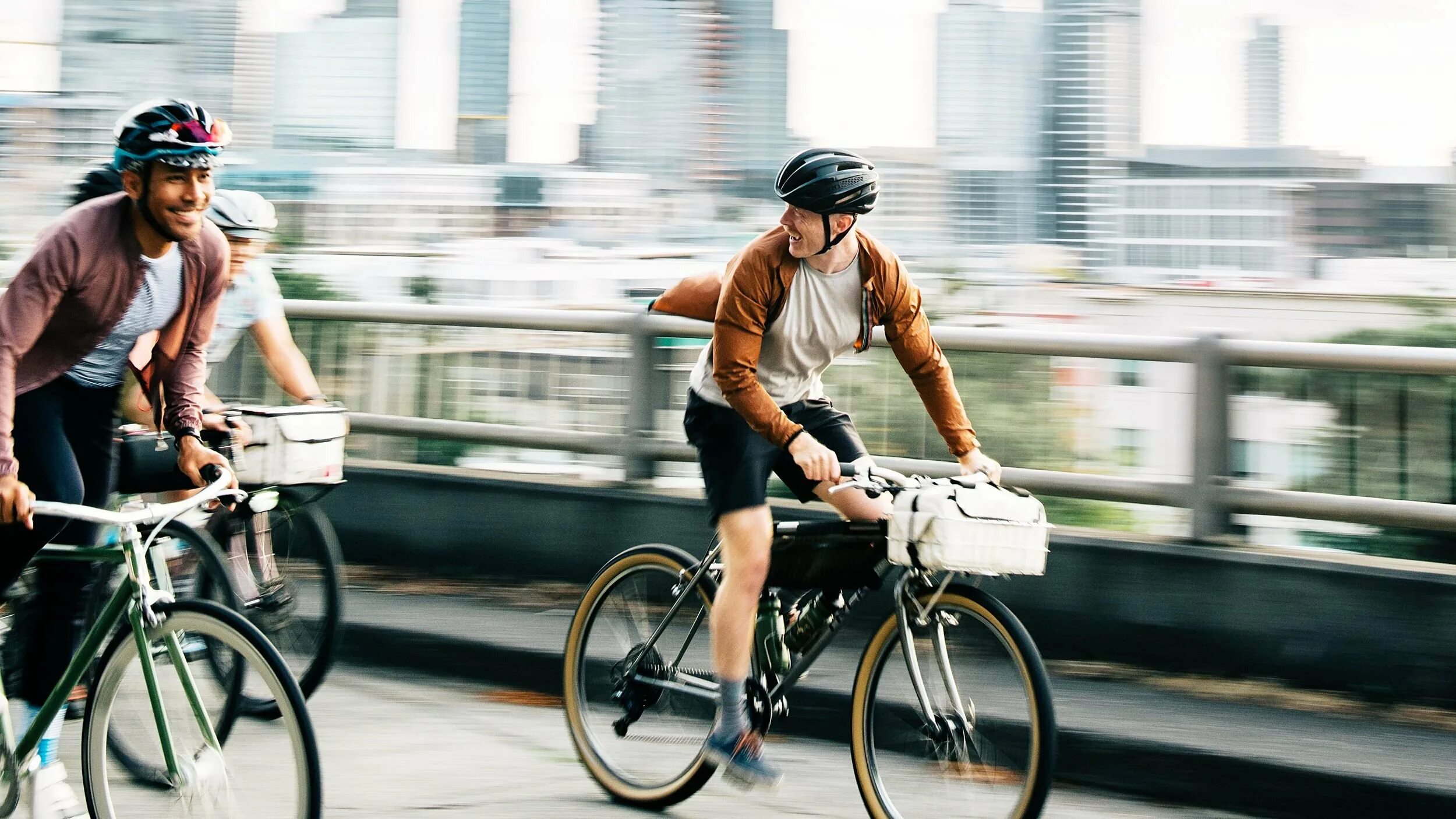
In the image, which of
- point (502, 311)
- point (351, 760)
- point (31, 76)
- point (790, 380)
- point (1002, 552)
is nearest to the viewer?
point (1002, 552)

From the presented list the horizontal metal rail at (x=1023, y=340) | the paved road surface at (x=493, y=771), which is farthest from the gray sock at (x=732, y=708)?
the horizontal metal rail at (x=1023, y=340)

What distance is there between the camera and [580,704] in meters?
4.94

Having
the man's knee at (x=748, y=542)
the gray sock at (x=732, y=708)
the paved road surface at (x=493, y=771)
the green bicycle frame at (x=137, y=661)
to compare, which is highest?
the man's knee at (x=748, y=542)

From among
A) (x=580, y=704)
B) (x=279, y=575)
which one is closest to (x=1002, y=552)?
(x=580, y=704)

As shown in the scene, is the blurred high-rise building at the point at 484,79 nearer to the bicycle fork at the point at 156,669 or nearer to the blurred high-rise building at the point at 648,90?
the blurred high-rise building at the point at 648,90

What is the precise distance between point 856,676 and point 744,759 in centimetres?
40

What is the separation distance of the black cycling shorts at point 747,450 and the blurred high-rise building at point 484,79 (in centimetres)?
717

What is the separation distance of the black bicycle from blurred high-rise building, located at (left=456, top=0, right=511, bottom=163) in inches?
275

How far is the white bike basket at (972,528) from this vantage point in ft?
12.0

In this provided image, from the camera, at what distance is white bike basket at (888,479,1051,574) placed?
3.65m

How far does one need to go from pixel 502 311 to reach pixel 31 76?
782 cm

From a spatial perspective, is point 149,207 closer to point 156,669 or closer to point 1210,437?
point 156,669

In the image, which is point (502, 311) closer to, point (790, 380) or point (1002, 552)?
point (790, 380)

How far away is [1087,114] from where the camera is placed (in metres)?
9.08
